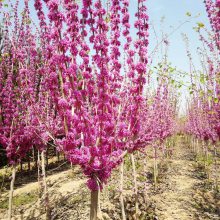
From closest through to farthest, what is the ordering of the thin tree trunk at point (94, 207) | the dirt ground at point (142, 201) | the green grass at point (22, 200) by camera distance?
the thin tree trunk at point (94, 207) → the dirt ground at point (142, 201) → the green grass at point (22, 200)

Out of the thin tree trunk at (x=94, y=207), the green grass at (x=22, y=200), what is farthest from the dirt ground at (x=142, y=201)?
the thin tree trunk at (x=94, y=207)

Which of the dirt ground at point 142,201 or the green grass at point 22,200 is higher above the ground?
the dirt ground at point 142,201

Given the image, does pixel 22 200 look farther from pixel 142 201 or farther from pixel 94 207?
pixel 94 207

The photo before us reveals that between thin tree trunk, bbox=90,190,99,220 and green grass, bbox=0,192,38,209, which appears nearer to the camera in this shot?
thin tree trunk, bbox=90,190,99,220

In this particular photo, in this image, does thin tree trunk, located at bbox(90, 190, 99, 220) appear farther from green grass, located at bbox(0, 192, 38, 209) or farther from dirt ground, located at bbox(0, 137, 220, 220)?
green grass, located at bbox(0, 192, 38, 209)

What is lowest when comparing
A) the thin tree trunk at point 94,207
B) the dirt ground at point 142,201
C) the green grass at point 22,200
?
the green grass at point 22,200

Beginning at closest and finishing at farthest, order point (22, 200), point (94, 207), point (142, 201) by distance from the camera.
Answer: point (94, 207), point (142, 201), point (22, 200)

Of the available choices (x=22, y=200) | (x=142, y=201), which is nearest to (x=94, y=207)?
(x=142, y=201)

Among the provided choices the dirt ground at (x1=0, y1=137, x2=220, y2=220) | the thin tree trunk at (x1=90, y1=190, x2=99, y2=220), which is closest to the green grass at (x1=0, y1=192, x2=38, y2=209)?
the dirt ground at (x1=0, y1=137, x2=220, y2=220)

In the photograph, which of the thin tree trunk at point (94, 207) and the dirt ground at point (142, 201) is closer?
the thin tree trunk at point (94, 207)

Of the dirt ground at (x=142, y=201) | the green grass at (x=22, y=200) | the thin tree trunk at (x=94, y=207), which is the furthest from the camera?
the green grass at (x=22, y=200)

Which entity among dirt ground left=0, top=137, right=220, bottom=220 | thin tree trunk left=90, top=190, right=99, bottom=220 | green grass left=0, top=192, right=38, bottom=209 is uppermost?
thin tree trunk left=90, top=190, right=99, bottom=220

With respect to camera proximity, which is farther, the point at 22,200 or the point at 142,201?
the point at 22,200

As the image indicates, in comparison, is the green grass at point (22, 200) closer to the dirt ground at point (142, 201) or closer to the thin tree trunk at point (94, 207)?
Answer: the dirt ground at point (142, 201)
